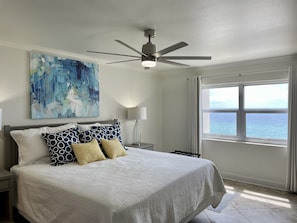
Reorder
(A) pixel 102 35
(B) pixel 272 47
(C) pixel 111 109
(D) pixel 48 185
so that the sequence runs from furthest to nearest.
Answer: (C) pixel 111 109, (B) pixel 272 47, (A) pixel 102 35, (D) pixel 48 185

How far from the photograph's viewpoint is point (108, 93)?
4.26m

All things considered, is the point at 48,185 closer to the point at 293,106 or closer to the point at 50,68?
the point at 50,68

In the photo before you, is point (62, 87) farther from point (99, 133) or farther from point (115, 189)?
point (115, 189)

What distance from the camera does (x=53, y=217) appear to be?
193 cm

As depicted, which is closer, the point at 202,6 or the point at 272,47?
the point at 202,6

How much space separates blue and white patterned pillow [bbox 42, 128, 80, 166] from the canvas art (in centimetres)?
56

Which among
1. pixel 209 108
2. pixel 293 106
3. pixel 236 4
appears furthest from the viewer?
pixel 209 108

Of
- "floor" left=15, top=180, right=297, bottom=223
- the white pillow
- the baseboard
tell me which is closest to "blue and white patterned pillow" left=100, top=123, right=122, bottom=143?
the white pillow

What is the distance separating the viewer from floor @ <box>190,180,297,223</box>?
9.30 feet

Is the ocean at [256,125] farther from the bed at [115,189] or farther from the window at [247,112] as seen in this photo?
the bed at [115,189]

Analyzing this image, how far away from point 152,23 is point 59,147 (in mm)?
1910

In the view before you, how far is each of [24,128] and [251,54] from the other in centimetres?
376

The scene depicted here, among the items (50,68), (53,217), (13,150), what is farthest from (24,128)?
(53,217)

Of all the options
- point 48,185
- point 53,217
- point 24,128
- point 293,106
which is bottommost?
point 53,217
